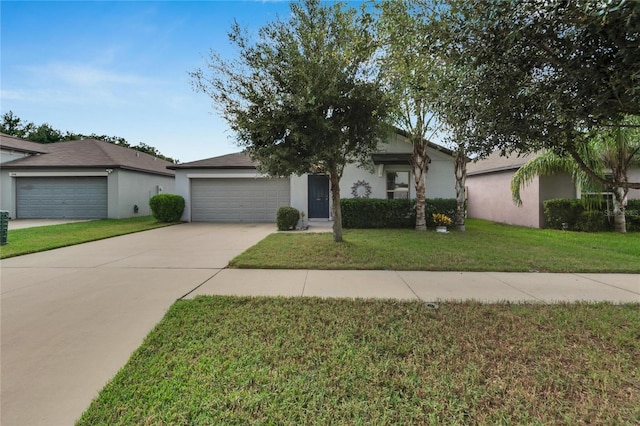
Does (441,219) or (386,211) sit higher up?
(386,211)

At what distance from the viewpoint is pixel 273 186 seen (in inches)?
585

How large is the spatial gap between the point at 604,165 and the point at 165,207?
747 inches

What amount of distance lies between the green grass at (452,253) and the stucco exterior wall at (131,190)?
39.4ft

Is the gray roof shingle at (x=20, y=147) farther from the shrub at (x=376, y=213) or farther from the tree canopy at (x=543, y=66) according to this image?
the tree canopy at (x=543, y=66)

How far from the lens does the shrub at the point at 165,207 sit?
13.8m

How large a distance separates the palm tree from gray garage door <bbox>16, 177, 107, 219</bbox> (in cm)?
2152

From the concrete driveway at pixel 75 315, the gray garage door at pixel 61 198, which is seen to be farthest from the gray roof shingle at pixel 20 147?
the concrete driveway at pixel 75 315

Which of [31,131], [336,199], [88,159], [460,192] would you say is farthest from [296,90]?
[31,131]

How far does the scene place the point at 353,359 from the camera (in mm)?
2518

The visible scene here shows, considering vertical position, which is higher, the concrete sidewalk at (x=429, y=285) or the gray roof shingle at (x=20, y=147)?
the gray roof shingle at (x=20, y=147)

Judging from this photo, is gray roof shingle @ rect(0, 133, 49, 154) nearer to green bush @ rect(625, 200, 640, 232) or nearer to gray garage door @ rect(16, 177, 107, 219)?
gray garage door @ rect(16, 177, 107, 219)

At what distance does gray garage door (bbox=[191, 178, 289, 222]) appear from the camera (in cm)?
1498

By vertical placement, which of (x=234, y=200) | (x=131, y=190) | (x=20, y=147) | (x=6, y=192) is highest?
(x=20, y=147)

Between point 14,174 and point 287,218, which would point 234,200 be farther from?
point 14,174
